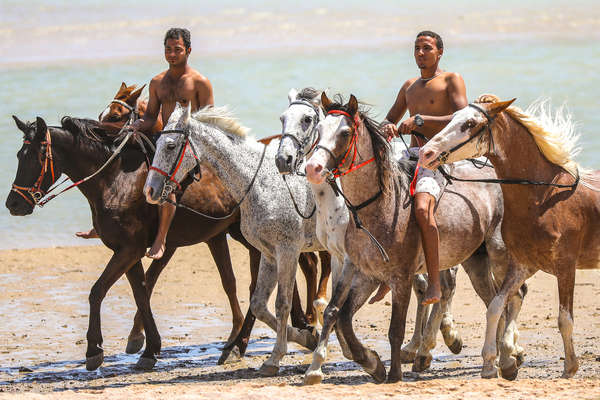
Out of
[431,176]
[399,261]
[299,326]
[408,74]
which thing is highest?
[408,74]

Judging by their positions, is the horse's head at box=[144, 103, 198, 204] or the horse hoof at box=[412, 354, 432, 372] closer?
the horse's head at box=[144, 103, 198, 204]

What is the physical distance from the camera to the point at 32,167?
29.6ft

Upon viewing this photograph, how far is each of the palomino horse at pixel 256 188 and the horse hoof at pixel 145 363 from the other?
43.5 inches

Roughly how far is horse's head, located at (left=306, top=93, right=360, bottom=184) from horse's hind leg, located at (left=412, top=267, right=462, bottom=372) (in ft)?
7.21

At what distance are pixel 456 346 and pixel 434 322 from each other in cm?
41

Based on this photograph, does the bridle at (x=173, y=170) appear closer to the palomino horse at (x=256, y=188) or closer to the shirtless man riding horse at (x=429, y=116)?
the palomino horse at (x=256, y=188)

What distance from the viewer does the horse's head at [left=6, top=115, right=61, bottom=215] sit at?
9023 millimetres

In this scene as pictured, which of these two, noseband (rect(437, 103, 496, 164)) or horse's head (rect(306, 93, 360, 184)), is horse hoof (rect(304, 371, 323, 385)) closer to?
horse's head (rect(306, 93, 360, 184))

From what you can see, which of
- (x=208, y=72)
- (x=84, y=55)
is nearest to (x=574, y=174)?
(x=208, y=72)

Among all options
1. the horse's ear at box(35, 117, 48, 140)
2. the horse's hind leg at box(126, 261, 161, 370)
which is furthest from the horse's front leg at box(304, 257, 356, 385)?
the horse's ear at box(35, 117, 48, 140)

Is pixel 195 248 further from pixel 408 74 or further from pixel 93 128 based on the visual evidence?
pixel 408 74

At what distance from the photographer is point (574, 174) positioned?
7641 millimetres

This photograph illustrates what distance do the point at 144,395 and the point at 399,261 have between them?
209 cm

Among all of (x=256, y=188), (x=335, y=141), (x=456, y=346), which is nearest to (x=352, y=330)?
(x=335, y=141)
